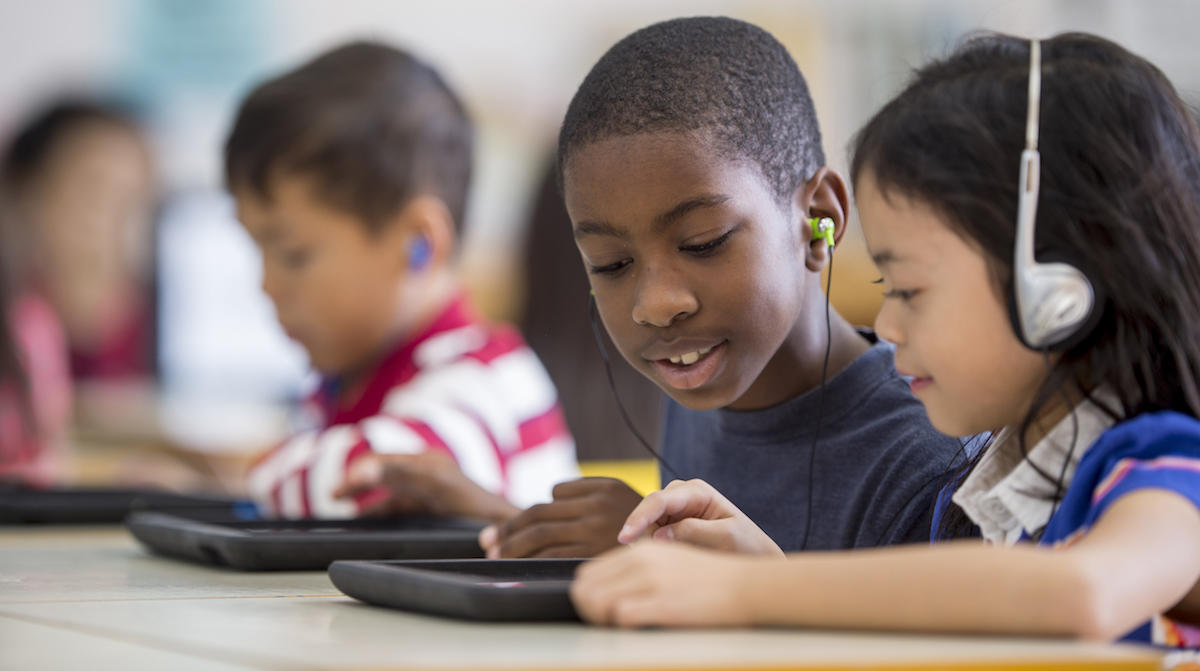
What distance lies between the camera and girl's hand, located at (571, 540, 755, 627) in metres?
0.64

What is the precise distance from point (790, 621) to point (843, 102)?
12.6ft

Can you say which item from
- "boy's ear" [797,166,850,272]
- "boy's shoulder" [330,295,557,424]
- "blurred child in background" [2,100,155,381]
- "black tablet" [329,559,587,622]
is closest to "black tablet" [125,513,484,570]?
"black tablet" [329,559,587,622]

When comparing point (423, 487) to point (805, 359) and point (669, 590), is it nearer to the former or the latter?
point (805, 359)

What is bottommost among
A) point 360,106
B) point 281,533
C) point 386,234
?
point 281,533

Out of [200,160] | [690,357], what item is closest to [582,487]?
[690,357]

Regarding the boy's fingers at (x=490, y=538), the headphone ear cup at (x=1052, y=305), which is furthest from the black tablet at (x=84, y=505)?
the headphone ear cup at (x=1052, y=305)

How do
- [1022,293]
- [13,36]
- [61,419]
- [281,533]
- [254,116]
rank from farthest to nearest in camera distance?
[13,36] < [61,419] < [254,116] < [281,533] < [1022,293]

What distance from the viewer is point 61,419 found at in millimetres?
3631

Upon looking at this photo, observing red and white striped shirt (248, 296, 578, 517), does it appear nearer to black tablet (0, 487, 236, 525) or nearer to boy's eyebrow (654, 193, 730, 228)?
black tablet (0, 487, 236, 525)

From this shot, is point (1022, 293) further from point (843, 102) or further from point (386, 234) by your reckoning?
point (843, 102)

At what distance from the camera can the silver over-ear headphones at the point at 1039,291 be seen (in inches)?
29.8

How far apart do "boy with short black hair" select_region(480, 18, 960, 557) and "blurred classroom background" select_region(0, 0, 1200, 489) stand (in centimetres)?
286

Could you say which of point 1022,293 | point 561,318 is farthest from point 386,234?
point 1022,293

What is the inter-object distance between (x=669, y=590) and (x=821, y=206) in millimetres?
617
